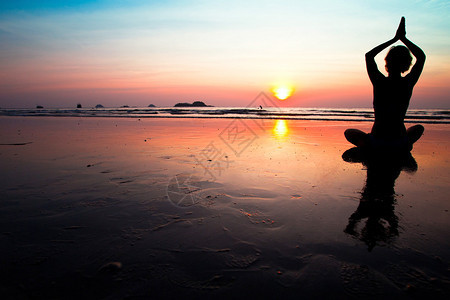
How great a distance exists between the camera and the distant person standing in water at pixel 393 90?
5129 mm

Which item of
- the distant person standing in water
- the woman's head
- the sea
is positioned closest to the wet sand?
the distant person standing in water

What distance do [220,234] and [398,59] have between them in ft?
17.6

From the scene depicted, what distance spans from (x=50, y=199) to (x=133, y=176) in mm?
1389

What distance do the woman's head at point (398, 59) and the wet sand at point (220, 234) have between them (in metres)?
2.30

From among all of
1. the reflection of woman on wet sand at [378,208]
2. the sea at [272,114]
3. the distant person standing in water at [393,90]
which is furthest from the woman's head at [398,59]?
the sea at [272,114]

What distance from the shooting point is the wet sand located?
5.74 feet

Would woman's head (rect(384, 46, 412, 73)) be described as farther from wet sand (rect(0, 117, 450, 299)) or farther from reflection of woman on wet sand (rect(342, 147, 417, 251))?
wet sand (rect(0, 117, 450, 299))

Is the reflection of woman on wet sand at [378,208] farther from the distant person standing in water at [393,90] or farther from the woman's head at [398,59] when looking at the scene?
the woman's head at [398,59]

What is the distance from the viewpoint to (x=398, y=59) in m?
5.16

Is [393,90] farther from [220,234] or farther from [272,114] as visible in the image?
[272,114]

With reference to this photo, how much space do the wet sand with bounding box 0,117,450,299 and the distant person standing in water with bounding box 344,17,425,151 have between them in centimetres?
126

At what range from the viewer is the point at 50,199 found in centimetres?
334

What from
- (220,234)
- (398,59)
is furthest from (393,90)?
(220,234)

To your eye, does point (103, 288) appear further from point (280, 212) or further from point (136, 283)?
point (280, 212)
